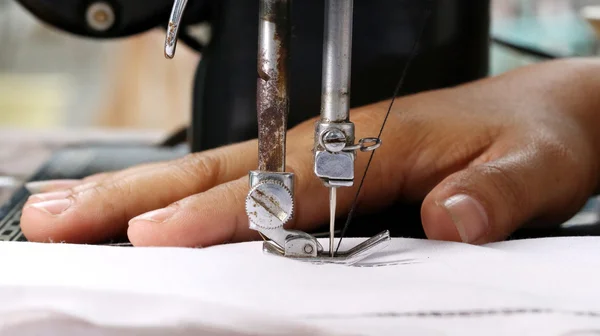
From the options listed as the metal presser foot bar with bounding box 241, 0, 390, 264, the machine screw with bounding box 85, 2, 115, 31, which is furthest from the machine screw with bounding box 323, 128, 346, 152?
the machine screw with bounding box 85, 2, 115, 31

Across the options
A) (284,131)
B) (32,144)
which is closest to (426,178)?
(284,131)

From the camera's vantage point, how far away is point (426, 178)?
58 cm

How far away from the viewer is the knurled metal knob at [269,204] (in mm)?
404

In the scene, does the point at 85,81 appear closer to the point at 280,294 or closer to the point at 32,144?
the point at 32,144

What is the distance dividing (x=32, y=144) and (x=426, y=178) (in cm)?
73

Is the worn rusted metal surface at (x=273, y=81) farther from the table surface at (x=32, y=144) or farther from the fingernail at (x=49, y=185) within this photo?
the table surface at (x=32, y=144)

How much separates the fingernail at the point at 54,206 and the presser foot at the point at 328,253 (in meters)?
0.16

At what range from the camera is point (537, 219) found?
559 millimetres

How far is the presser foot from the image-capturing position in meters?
0.42

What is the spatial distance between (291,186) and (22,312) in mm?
154

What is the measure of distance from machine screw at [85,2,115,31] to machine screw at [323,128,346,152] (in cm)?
39

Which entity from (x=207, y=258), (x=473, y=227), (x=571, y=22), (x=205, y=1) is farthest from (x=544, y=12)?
(x=207, y=258)

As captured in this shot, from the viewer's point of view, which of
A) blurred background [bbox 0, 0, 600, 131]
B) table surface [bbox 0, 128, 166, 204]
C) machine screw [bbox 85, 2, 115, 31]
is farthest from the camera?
blurred background [bbox 0, 0, 600, 131]

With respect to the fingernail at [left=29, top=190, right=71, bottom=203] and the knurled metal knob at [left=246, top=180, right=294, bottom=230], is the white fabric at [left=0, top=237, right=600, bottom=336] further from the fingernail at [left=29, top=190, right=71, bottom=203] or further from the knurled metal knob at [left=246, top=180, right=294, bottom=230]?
the fingernail at [left=29, top=190, right=71, bottom=203]
